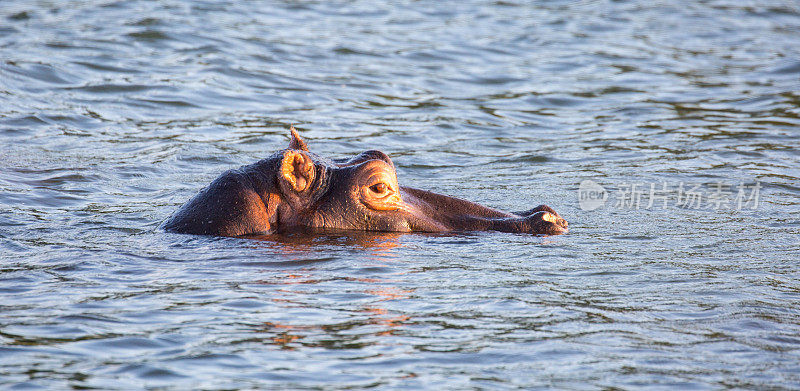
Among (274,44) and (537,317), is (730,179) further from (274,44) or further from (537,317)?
(274,44)

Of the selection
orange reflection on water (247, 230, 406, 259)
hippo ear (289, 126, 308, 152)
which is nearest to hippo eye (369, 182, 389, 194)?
orange reflection on water (247, 230, 406, 259)

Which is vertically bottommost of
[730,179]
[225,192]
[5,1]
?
[730,179]

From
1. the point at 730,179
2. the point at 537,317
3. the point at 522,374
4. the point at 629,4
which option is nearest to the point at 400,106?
the point at 730,179

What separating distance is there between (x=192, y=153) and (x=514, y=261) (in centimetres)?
596

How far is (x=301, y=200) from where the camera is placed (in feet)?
25.3

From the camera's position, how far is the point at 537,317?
609cm

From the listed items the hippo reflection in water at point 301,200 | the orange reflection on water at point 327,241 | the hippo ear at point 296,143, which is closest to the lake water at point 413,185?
the orange reflection on water at point 327,241

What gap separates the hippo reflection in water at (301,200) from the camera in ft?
24.8

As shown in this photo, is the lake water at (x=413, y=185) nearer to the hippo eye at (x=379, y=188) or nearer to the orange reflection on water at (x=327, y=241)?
the orange reflection on water at (x=327, y=241)

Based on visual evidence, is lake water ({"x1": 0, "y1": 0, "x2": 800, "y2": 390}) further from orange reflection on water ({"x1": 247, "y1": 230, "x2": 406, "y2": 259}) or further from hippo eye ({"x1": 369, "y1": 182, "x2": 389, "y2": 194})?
hippo eye ({"x1": 369, "y1": 182, "x2": 389, "y2": 194})

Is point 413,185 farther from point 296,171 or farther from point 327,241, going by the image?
point 296,171

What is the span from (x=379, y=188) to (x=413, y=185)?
10.8ft

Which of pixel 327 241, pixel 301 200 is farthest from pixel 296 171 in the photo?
pixel 327 241

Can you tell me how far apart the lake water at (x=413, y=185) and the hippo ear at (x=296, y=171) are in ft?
1.35
